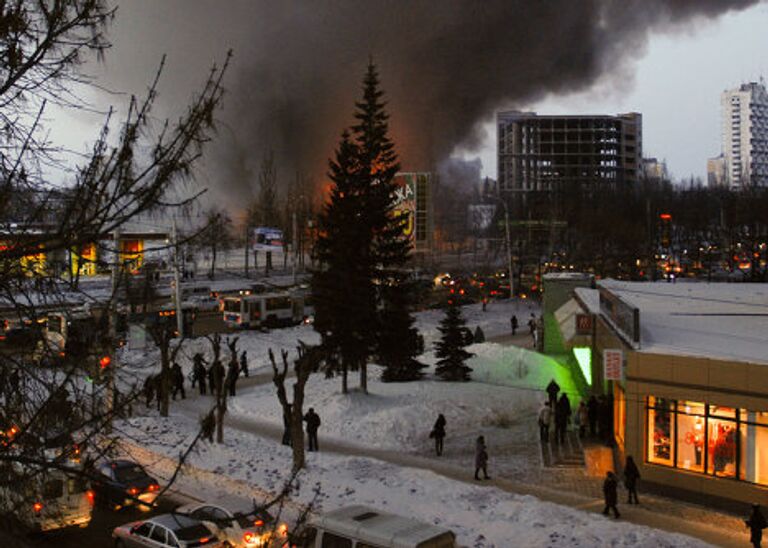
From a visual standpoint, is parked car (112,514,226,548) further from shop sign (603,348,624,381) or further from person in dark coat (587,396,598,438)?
person in dark coat (587,396,598,438)

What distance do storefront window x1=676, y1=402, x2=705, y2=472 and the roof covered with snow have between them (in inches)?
45.0

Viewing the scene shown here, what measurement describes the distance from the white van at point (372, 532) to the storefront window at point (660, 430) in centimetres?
740

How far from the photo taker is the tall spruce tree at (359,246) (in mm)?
26062

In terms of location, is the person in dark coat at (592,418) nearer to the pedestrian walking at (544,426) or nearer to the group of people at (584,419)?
the group of people at (584,419)

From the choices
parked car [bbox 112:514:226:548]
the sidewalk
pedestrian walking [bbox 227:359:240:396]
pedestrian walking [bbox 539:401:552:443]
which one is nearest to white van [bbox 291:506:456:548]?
parked car [bbox 112:514:226:548]

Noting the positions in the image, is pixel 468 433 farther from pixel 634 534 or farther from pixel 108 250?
pixel 108 250

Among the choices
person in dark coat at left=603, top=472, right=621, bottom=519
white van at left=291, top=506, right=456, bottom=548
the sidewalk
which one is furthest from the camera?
person in dark coat at left=603, top=472, right=621, bottom=519

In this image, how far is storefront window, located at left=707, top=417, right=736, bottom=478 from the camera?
15070 mm

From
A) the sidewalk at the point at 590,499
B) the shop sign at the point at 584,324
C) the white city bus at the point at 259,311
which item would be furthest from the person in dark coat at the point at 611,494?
the white city bus at the point at 259,311

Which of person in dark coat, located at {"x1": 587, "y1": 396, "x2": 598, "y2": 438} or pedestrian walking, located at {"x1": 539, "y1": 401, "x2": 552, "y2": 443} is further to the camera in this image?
person in dark coat, located at {"x1": 587, "y1": 396, "x2": 598, "y2": 438}

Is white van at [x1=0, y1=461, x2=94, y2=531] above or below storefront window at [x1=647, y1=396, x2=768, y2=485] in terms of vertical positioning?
above

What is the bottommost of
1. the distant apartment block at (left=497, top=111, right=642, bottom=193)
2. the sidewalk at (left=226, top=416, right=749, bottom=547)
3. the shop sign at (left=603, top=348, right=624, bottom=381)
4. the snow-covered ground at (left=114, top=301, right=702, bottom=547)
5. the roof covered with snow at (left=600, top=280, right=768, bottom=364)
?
the sidewalk at (left=226, top=416, right=749, bottom=547)

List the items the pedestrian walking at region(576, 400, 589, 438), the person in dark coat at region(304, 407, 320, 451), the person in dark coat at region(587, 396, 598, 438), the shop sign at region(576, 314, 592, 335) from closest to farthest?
the person in dark coat at region(304, 407, 320, 451) → the person in dark coat at region(587, 396, 598, 438) → the pedestrian walking at region(576, 400, 589, 438) → the shop sign at region(576, 314, 592, 335)

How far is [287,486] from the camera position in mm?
5160
